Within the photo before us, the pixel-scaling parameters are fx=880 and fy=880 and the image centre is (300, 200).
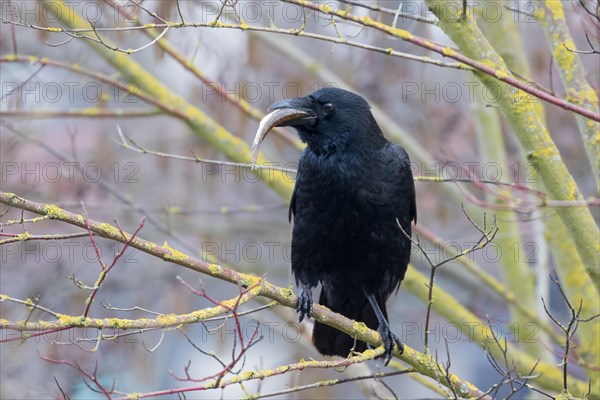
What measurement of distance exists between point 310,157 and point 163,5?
136 centimetres

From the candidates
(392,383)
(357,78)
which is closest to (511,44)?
(357,78)

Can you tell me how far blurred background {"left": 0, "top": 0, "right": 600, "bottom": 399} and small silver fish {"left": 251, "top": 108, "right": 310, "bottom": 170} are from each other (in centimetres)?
87

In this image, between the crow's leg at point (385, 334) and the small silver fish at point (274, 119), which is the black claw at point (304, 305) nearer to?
the crow's leg at point (385, 334)

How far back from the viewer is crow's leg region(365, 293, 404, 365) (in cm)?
398

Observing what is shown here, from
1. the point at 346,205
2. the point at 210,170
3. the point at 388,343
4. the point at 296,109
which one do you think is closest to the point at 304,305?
the point at 388,343

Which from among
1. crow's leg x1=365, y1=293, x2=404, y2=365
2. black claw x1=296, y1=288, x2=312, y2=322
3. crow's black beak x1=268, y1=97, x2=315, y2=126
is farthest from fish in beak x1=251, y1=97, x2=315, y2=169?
crow's leg x1=365, y1=293, x2=404, y2=365

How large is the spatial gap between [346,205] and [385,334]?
649 mm

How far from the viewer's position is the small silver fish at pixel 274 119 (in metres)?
3.83

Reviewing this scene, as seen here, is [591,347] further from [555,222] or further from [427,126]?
[427,126]

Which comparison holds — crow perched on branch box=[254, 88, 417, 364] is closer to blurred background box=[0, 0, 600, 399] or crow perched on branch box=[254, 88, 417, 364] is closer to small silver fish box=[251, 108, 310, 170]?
small silver fish box=[251, 108, 310, 170]

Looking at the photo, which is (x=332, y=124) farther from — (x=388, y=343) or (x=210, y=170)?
(x=210, y=170)

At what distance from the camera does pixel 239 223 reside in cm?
836

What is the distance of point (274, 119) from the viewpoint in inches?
161

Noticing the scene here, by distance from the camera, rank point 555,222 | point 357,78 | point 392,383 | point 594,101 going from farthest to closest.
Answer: point 392,383, point 357,78, point 555,222, point 594,101
